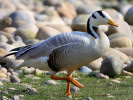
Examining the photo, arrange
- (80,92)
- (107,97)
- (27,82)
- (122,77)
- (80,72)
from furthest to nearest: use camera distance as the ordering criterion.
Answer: (80,72), (122,77), (27,82), (80,92), (107,97)

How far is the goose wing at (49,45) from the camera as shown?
727cm

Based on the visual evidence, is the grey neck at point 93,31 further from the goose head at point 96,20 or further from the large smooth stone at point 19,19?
the large smooth stone at point 19,19

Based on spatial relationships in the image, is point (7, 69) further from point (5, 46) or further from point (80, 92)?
point (80, 92)

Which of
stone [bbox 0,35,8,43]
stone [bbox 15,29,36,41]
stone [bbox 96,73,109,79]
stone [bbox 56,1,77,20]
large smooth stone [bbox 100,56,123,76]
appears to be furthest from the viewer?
stone [bbox 56,1,77,20]

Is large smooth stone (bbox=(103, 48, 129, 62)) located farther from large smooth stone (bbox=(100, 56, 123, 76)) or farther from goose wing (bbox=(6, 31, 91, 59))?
goose wing (bbox=(6, 31, 91, 59))

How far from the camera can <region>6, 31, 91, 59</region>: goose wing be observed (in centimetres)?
727

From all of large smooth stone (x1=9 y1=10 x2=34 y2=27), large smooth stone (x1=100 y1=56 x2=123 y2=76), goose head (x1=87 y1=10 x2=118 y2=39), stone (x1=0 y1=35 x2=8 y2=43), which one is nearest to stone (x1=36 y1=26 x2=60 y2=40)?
stone (x1=0 y1=35 x2=8 y2=43)

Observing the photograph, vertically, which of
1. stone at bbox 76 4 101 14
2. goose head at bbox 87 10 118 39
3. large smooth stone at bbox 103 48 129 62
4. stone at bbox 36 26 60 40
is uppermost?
stone at bbox 76 4 101 14

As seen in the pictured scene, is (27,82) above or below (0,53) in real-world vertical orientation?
below

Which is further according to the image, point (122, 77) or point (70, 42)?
point (122, 77)

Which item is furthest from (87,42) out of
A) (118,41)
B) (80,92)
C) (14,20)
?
(14,20)

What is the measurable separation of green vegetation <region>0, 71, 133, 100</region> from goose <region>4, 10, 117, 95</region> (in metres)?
0.35

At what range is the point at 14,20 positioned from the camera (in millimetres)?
→ 18156

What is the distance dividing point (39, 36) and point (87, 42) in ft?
24.8
